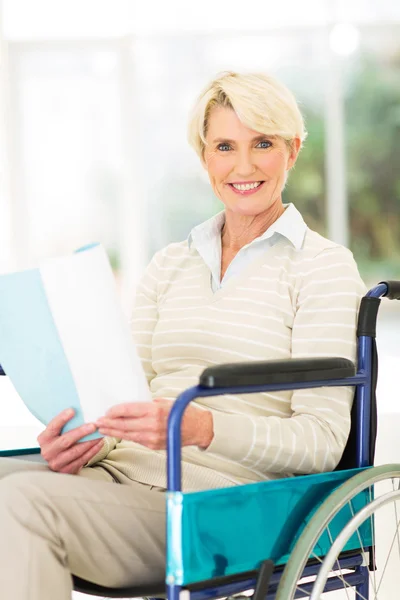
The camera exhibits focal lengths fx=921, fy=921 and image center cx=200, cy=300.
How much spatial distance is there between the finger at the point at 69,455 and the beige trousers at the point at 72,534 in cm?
11

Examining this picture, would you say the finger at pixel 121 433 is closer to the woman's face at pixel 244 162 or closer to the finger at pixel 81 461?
the finger at pixel 81 461

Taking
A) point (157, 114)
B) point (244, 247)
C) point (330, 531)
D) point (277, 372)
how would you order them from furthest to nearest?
1. point (157, 114)
2. point (244, 247)
3. point (330, 531)
4. point (277, 372)

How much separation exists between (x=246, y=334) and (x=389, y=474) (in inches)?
12.4

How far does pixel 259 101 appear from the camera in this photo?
61.4 inches

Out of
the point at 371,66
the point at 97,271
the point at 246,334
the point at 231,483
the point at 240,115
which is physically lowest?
the point at 231,483

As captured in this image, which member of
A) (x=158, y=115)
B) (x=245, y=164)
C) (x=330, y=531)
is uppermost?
(x=158, y=115)

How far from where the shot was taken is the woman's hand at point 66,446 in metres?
1.34

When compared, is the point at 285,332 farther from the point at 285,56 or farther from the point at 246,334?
the point at 285,56

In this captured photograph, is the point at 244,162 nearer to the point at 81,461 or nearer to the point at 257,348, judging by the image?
the point at 257,348

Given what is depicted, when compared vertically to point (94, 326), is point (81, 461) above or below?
below

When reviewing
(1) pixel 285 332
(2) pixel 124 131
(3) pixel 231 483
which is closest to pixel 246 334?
(1) pixel 285 332

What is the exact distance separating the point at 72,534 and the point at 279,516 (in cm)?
28

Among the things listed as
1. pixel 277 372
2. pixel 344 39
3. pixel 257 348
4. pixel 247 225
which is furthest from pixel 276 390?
pixel 344 39

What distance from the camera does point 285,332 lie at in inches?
57.5
